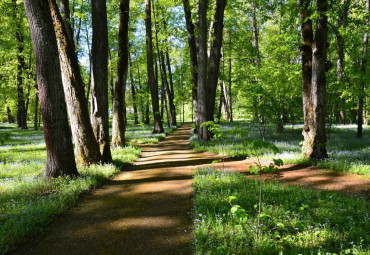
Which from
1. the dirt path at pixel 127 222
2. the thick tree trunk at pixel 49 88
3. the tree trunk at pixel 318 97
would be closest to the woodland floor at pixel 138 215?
the dirt path at pixel 127 222

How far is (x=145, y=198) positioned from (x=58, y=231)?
6.96 ft

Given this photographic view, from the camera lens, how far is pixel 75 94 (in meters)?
7.62

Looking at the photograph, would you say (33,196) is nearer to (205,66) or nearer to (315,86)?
(315,86)

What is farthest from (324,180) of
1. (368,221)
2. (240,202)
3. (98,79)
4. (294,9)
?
(98,79)

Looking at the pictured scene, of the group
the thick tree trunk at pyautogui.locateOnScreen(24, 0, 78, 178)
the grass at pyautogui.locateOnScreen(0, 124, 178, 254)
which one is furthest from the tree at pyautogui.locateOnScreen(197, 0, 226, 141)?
the thick tree trunk at pyautogui.locateOnScreen(24, 0, 78, 178)

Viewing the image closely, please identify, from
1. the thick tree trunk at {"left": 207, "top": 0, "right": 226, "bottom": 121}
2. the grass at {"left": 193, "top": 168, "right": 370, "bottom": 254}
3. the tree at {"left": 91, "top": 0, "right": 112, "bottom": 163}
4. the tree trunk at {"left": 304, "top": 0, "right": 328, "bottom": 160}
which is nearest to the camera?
the grass at {"left": 193, "top": 168, "right": 370, "bottom": 254}

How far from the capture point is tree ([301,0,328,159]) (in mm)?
7758

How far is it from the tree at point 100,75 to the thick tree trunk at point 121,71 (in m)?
2.53

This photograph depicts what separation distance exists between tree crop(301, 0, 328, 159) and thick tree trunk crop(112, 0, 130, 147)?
8.46m

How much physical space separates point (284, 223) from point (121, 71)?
11.1 metres

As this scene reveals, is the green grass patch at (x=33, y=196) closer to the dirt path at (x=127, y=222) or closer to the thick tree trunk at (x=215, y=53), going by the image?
the dirt path at (x=127, y=222)

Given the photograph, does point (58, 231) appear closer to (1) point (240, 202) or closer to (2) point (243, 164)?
(1) point (240, 202)

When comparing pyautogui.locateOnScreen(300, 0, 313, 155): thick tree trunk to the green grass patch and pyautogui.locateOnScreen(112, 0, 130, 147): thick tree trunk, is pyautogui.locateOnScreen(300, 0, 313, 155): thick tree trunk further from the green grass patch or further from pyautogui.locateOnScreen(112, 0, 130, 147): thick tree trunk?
pyautogui.locateOnScreen(112, 0, 130, 147): thick tree trunk

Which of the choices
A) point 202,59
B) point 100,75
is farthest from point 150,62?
point 100,75
